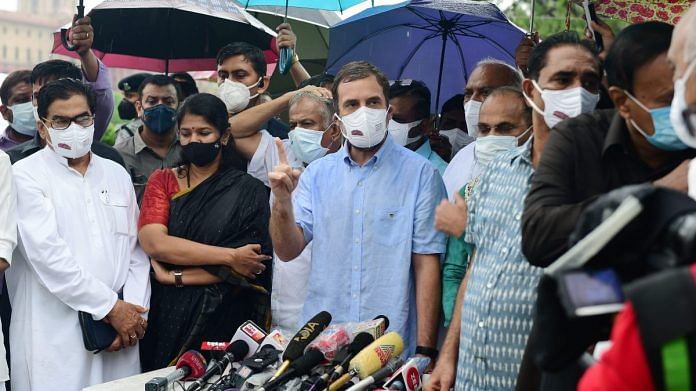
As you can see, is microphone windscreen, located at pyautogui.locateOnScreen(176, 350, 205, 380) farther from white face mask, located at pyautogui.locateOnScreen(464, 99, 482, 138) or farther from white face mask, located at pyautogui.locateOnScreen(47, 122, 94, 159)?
white face mask, located at pyautogui.locateOnScreen(464, 99, 482, 138)

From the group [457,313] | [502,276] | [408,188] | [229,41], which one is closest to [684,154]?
[502,276]

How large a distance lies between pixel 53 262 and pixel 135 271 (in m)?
0.49

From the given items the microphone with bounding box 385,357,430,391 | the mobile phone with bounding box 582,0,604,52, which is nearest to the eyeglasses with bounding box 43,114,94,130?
the microphone with bounding box 385,357,430,391

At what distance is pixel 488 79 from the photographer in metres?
5.97

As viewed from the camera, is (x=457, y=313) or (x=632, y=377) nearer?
(x=632, y=377)

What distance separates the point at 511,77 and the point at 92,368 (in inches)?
116

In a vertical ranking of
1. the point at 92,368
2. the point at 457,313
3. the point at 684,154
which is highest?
the point at 684,154

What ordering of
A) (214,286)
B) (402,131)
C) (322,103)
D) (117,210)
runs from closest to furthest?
(214,286)
(117,210)
(322,103)
(402,131)

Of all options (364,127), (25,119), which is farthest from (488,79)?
(25,119)

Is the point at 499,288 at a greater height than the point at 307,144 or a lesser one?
lesser

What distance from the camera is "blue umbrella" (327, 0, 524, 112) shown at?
7039mm

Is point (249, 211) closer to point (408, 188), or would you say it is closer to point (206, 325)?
point (206, 325)

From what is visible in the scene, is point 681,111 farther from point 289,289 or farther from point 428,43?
point 428,43

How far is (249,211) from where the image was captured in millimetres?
5828
